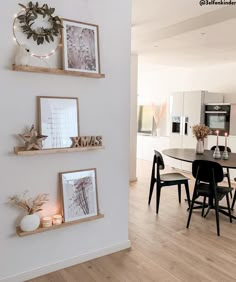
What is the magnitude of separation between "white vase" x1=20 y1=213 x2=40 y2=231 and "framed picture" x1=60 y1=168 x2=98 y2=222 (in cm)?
26

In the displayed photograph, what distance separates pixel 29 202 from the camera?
7.57 ft

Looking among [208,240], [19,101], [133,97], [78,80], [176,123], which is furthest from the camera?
[176,123]

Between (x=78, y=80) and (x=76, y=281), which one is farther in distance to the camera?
(x=78, y=80)

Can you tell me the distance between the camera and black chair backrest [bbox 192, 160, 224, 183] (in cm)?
331

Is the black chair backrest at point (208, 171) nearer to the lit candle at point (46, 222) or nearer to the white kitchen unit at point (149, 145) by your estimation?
the lit candle at point (46, 222)

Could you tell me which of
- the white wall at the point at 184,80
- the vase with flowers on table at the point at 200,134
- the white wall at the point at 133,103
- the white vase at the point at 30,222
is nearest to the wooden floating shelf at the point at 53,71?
the white vase at the point at 30,222

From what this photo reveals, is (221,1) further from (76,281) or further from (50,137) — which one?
(76,281)

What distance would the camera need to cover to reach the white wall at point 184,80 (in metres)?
6.32

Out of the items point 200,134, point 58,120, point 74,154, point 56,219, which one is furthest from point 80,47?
point 200,134

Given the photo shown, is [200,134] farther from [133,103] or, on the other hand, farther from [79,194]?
[79,194]

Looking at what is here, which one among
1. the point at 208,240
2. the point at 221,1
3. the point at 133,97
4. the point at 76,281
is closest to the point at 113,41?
the point at 221,1

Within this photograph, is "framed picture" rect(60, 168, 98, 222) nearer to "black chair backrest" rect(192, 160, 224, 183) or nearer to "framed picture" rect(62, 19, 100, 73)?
"framed picture" rect(62, 19, 100, 73)

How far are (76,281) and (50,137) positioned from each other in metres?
1.20

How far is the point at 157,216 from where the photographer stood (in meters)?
3.84
